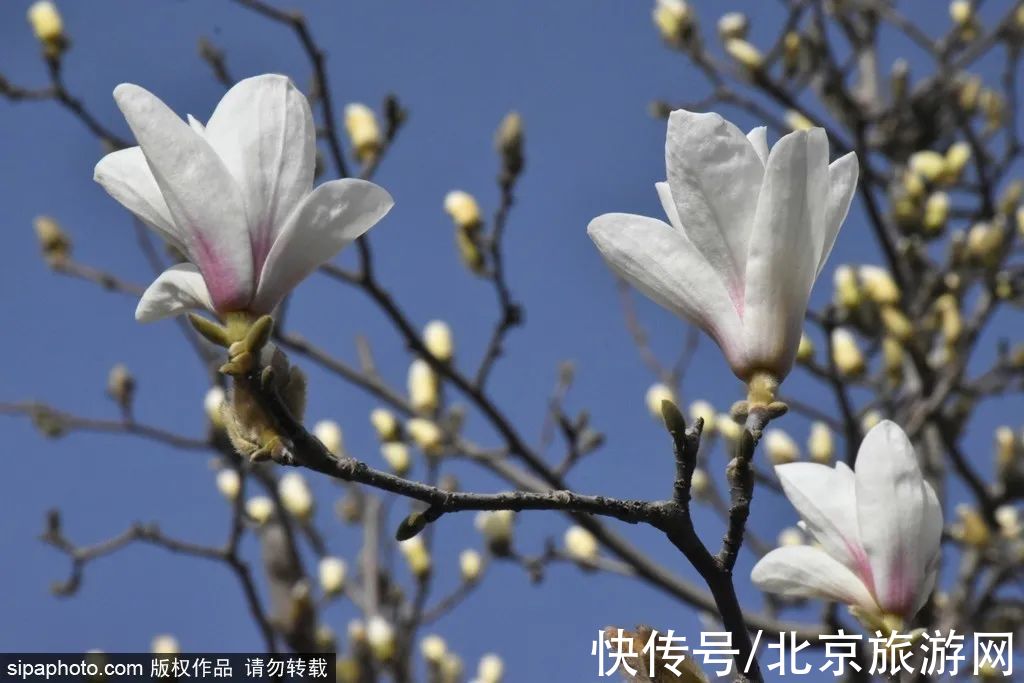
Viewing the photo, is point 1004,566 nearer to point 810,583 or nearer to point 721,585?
point 810,583

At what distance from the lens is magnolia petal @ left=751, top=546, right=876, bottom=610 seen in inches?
36.1

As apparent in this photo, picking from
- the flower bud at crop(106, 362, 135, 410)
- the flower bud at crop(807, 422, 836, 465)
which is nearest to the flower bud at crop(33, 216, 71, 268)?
the flower bud at crop(106, 362, 135, 410)

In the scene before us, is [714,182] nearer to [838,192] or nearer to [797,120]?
[838,192]

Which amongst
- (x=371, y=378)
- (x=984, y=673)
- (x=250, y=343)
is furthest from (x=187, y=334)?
(x=250, y=343)

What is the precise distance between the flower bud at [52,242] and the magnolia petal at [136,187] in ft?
6.89

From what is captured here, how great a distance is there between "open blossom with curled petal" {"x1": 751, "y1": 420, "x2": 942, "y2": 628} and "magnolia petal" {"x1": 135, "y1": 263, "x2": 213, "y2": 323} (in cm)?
46

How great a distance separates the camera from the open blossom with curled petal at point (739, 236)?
2.68 ft

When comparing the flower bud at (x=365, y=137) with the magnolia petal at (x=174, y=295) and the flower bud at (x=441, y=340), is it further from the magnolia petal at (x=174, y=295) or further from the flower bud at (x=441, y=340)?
the magnolia petal at (x=174, y=295)

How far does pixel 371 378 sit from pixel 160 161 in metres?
1.70

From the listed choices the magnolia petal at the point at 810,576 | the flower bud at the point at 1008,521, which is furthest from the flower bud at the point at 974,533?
the magnolia petal at the point at 810,576

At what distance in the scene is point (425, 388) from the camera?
2594 mm

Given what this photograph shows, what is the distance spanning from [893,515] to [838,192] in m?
0.24

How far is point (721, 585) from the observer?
0.75 m

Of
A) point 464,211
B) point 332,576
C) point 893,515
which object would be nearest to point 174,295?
point 893,515
